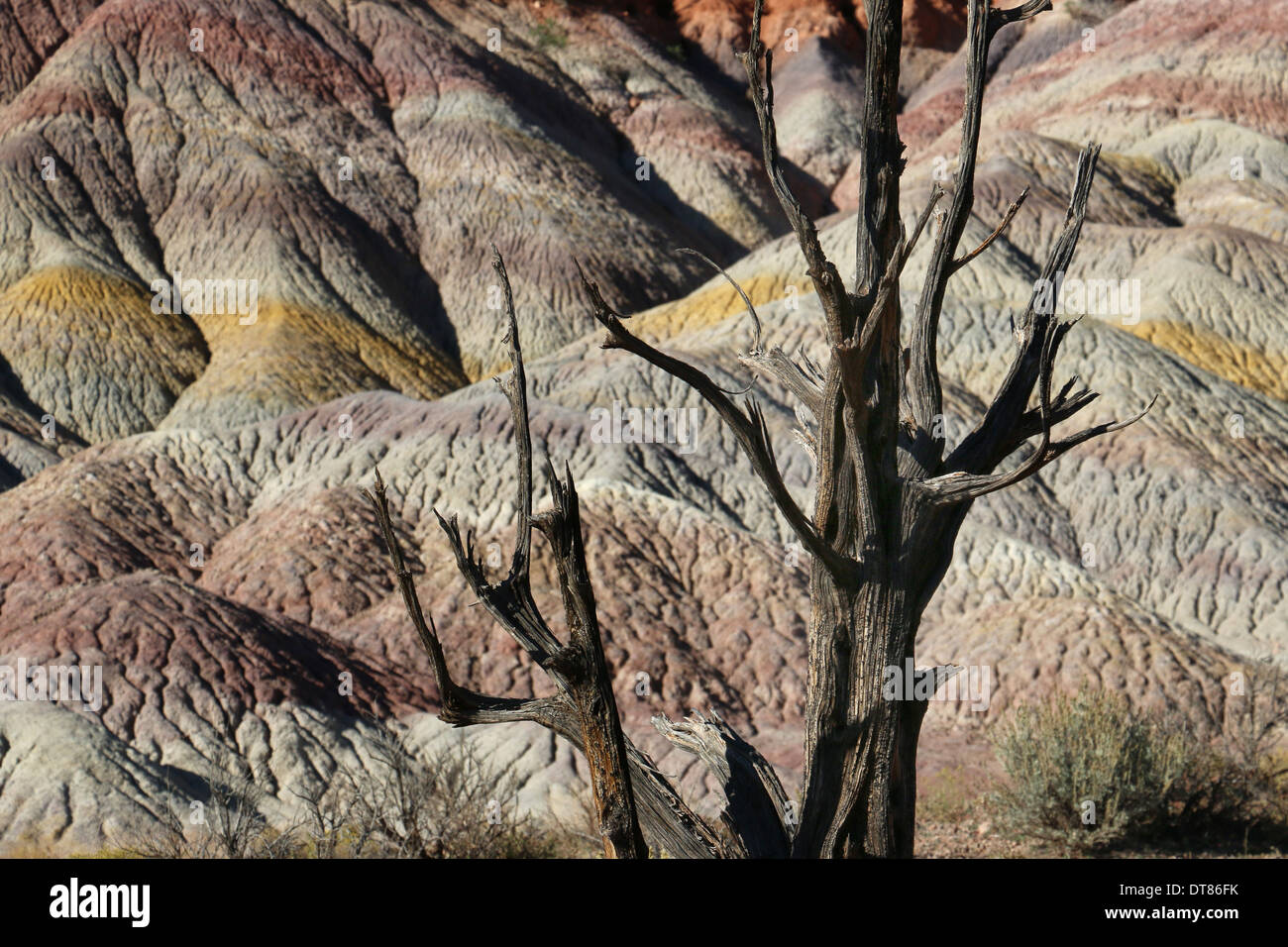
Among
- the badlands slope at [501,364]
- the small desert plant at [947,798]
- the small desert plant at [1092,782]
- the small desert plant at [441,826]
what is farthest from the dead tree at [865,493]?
the badlands slope at [501,364]

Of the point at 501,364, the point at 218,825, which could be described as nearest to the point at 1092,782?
the point at 218,825

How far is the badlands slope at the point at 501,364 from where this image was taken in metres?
19.9

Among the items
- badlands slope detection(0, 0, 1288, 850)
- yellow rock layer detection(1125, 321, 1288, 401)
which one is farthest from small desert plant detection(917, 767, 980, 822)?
yellow rock layer detection(1125, 321, 1288, 401)

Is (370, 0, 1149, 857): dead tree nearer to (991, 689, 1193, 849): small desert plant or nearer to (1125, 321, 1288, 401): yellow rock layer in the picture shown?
(991, 689, 1193, 849): small desert plant

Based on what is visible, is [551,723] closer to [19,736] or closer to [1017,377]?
[1017,377]

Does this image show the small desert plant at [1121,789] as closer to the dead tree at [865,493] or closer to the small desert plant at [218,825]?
the dead tree at [865,493]

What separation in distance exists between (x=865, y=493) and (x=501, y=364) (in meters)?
44.2

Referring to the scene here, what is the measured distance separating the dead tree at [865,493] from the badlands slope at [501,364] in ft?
32.1

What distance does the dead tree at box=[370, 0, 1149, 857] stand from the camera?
6789 mm

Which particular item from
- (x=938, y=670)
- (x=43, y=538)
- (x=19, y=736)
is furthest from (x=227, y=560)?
(x=938, y=670)

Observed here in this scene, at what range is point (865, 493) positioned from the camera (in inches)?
277

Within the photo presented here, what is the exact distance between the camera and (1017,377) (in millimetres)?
7496

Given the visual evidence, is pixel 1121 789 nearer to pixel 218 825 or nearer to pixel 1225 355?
pixel 218 825

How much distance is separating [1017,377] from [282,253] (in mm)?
45124
